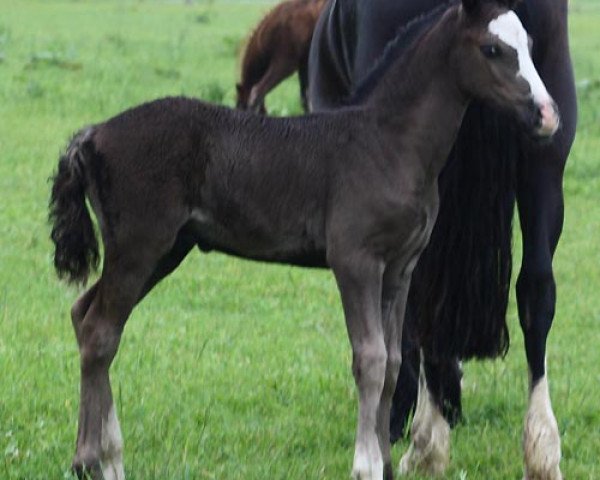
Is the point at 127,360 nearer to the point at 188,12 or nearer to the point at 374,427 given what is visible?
the point at 374,427

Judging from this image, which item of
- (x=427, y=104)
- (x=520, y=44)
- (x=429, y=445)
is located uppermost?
(x=520, y=44)

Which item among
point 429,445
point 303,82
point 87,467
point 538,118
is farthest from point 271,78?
point 538,118

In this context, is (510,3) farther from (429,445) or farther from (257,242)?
(429,445)

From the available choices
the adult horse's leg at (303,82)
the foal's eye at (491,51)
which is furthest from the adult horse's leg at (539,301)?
the adult horse's leg at (303,82)

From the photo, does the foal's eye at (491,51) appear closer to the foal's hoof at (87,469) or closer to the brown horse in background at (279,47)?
the foal's hoof at (87,469)

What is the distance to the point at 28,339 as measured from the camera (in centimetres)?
705

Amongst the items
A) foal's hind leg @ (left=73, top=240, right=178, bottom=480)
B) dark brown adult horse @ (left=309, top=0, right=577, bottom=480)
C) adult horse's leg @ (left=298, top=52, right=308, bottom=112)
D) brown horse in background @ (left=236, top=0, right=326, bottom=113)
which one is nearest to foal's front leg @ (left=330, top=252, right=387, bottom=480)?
foal's hind leg @ (left=73, top=240, right=178, bottom=480)

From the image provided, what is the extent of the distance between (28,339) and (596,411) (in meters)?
2.49

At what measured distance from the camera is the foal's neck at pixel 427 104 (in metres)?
4.66

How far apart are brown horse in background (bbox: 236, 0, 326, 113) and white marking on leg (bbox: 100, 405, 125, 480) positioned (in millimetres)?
10511

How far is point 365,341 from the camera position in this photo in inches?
179

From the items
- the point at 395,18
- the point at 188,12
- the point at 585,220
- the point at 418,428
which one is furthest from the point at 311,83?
the point at 188,12

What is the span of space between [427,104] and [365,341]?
721 millimetres

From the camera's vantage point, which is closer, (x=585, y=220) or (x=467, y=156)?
(x=467, y=156)
